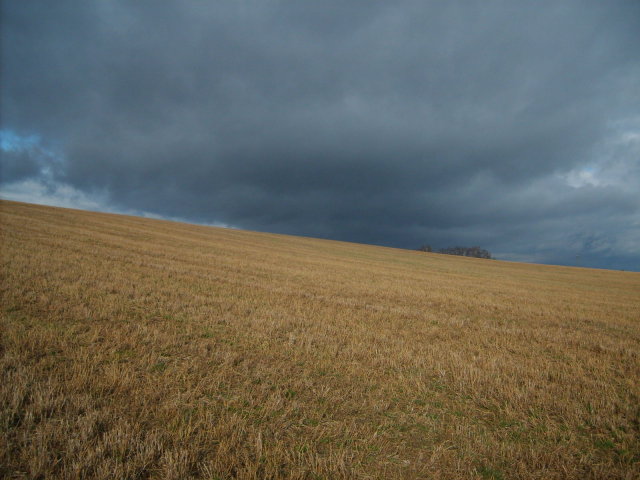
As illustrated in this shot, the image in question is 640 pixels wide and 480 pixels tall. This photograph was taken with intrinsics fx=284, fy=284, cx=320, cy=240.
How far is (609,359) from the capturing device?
7410 mm

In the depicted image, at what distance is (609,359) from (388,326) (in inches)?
221

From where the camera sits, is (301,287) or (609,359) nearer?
(609,359)

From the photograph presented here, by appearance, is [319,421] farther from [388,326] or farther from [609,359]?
[609,359]

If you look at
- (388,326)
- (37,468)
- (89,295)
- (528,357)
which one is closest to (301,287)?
(388,326)

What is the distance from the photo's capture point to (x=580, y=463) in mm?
3570

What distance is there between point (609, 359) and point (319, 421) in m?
8.33

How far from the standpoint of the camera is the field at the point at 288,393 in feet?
10.5

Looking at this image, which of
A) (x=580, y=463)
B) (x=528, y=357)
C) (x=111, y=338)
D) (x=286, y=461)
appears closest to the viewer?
(x=286, y=461)

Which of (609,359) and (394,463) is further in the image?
(609,359)

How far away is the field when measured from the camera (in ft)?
10.5

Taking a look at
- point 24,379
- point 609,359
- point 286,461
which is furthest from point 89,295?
point 609,359

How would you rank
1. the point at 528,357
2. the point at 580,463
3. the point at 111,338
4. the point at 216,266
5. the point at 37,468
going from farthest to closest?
the point at 216,266, the point at 528,357, the point at 111,338, the point at 580,463, the point at 37,468

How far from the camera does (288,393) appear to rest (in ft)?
15.2

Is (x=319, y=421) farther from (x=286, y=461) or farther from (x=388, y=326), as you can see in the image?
(x=388, y=326)
